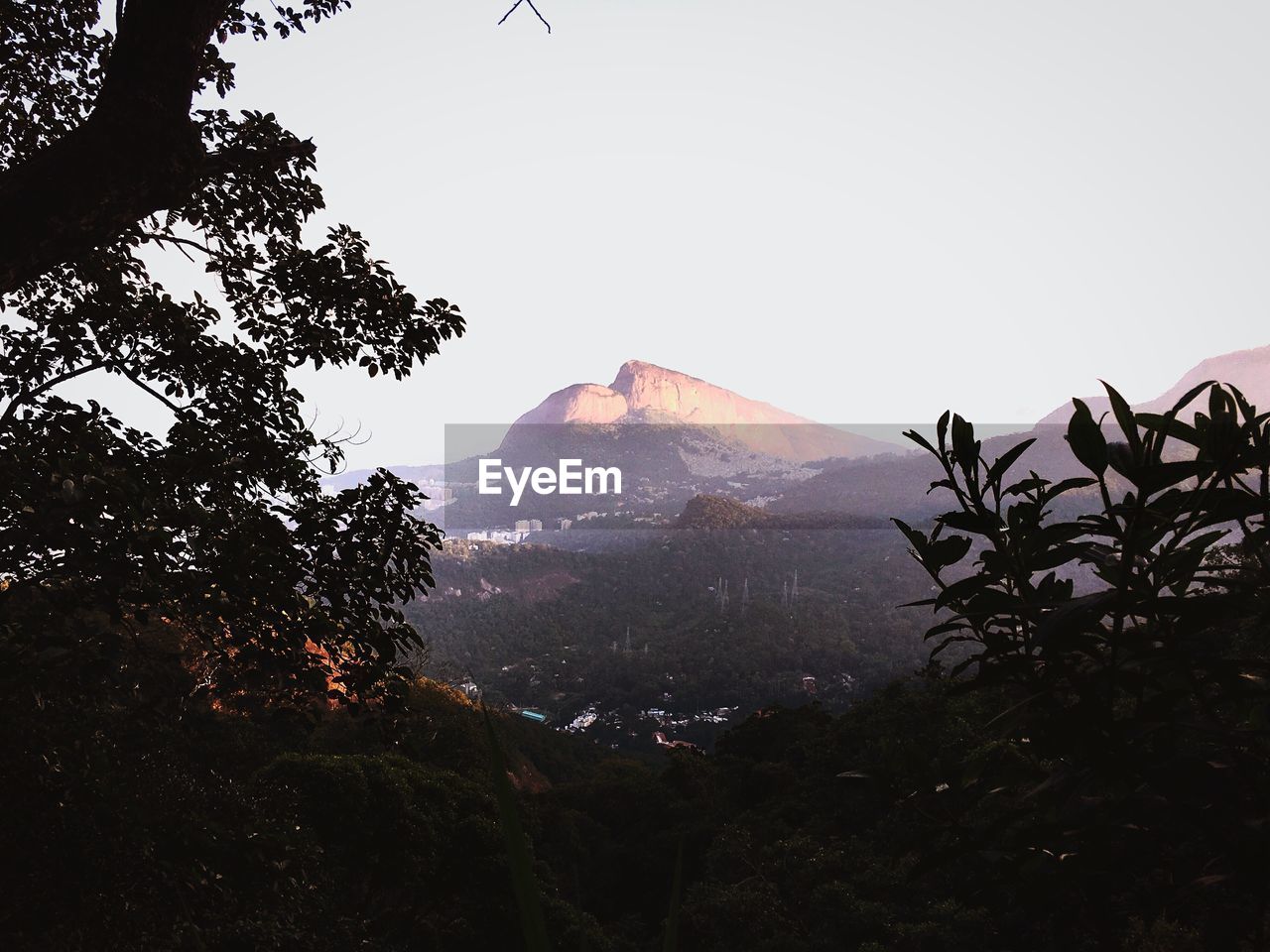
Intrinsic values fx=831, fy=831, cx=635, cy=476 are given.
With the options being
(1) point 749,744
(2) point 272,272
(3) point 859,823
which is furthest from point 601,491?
(2) point 272,272

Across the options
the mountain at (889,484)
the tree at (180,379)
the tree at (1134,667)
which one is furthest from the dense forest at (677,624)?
the tree at (1134,667)

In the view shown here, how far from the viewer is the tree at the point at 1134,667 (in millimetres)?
1066

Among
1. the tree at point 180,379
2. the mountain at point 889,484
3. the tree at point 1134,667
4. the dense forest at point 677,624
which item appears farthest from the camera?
the mountain at point 889,484

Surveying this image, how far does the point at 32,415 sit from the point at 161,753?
1.63 m

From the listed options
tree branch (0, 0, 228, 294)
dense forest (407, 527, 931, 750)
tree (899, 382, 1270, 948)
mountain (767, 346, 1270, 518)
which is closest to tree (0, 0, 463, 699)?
tree branch (0, 0, 228, 294)

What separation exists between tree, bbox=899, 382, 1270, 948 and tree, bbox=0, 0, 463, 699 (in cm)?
260

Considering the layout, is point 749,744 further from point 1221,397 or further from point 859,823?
point 1221,397

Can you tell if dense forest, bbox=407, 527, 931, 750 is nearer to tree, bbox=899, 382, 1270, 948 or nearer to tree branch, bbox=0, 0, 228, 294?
tree branch, bbox=0, 0, 228, 294

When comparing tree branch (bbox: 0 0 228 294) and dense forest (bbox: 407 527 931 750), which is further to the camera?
dense forest (bbox: 407 527 931 750)

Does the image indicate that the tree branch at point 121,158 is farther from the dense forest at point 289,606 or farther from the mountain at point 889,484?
the mountain at point 889,484

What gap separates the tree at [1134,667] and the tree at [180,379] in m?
2.60

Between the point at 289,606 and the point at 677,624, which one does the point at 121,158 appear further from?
the point at 677,624

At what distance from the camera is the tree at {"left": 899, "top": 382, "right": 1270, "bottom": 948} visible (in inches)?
42.0

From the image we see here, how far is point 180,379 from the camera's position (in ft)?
13.8
